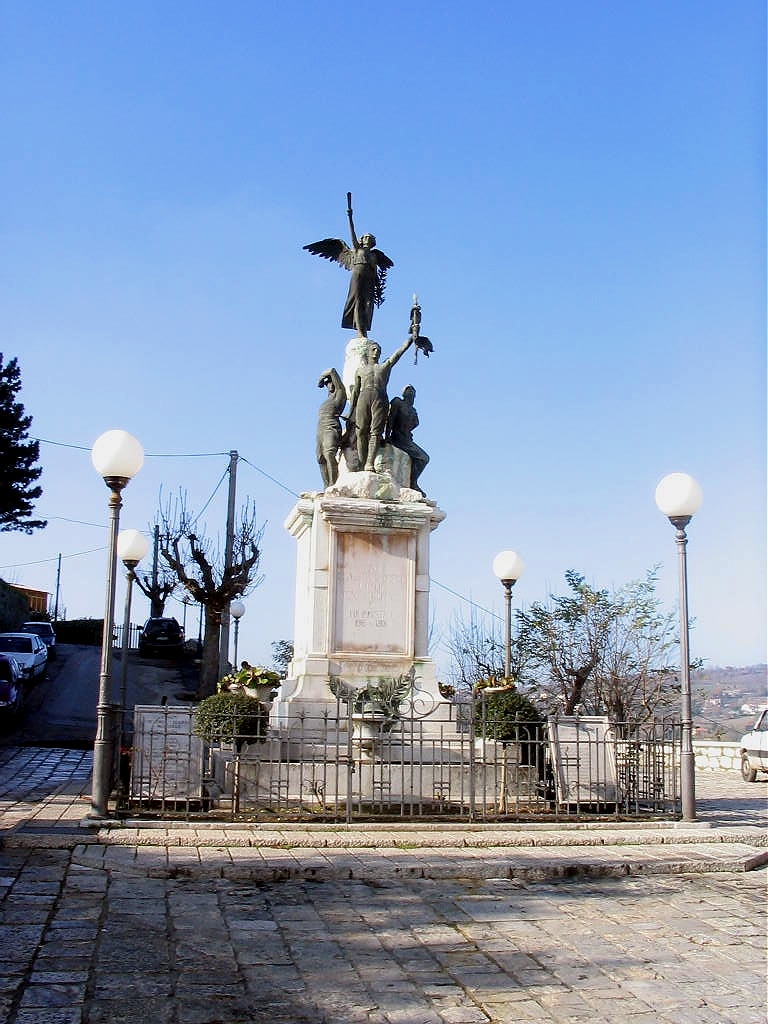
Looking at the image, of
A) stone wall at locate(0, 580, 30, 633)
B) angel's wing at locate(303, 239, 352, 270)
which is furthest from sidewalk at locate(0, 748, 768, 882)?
stone wall at locate(0, 580, 30, 633)

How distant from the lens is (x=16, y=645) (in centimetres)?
2948

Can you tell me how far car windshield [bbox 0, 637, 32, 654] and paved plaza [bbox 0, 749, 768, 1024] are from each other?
20.4 metres

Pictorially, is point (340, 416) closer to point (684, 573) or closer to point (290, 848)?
point (684, 573)

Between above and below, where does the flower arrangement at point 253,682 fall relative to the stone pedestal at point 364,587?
below

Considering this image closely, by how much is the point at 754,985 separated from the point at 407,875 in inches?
122

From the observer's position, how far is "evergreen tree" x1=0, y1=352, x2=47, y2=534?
36000 millimetres

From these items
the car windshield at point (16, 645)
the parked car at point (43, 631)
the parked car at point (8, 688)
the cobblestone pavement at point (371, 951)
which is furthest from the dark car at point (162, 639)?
the cobblestone pavement at point (371, 951)

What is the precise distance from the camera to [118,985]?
190 inches

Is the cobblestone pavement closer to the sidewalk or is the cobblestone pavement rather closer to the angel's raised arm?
the sidewalk

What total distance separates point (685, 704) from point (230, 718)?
4.66m

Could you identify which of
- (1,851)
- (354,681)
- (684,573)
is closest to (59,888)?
(1,851)

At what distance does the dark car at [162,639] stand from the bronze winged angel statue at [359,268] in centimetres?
2830

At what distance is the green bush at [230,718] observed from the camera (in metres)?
9.99

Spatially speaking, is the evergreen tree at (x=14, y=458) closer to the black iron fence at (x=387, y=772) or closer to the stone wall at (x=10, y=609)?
the stone wall at (x=10, y=609)
